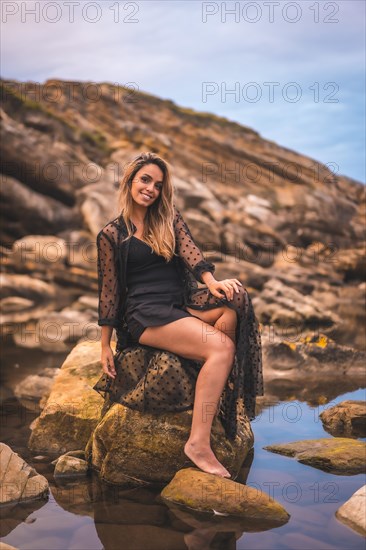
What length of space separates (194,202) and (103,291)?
34700 millimetres

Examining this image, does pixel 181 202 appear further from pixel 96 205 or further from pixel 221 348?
pixel 221 348

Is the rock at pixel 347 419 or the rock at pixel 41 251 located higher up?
the rock at pixel 41 251

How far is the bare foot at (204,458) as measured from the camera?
16.8 feet

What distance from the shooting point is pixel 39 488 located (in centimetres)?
504

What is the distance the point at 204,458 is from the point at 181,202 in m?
35.0

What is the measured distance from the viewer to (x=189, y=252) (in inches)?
230

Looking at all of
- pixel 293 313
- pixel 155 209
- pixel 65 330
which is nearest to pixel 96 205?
pixel 293 313

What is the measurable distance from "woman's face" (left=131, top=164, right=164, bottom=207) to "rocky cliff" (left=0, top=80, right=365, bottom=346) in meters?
10.5

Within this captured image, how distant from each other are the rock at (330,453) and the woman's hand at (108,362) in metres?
1.77

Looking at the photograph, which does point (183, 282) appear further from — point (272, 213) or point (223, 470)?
point (272, 213)

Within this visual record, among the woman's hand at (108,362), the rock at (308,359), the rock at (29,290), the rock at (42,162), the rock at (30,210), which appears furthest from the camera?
the rock at (42,162)

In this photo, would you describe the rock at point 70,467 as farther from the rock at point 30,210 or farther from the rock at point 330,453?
the rock at point 30,210

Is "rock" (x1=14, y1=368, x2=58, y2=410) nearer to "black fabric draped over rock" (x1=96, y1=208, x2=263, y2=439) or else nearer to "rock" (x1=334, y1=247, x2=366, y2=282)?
"black fabric draped over rock" (x1=96, y1=208, x2=263, y2=439)

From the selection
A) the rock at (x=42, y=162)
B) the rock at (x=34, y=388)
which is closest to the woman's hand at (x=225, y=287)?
the rock at (x=34, y=388)
